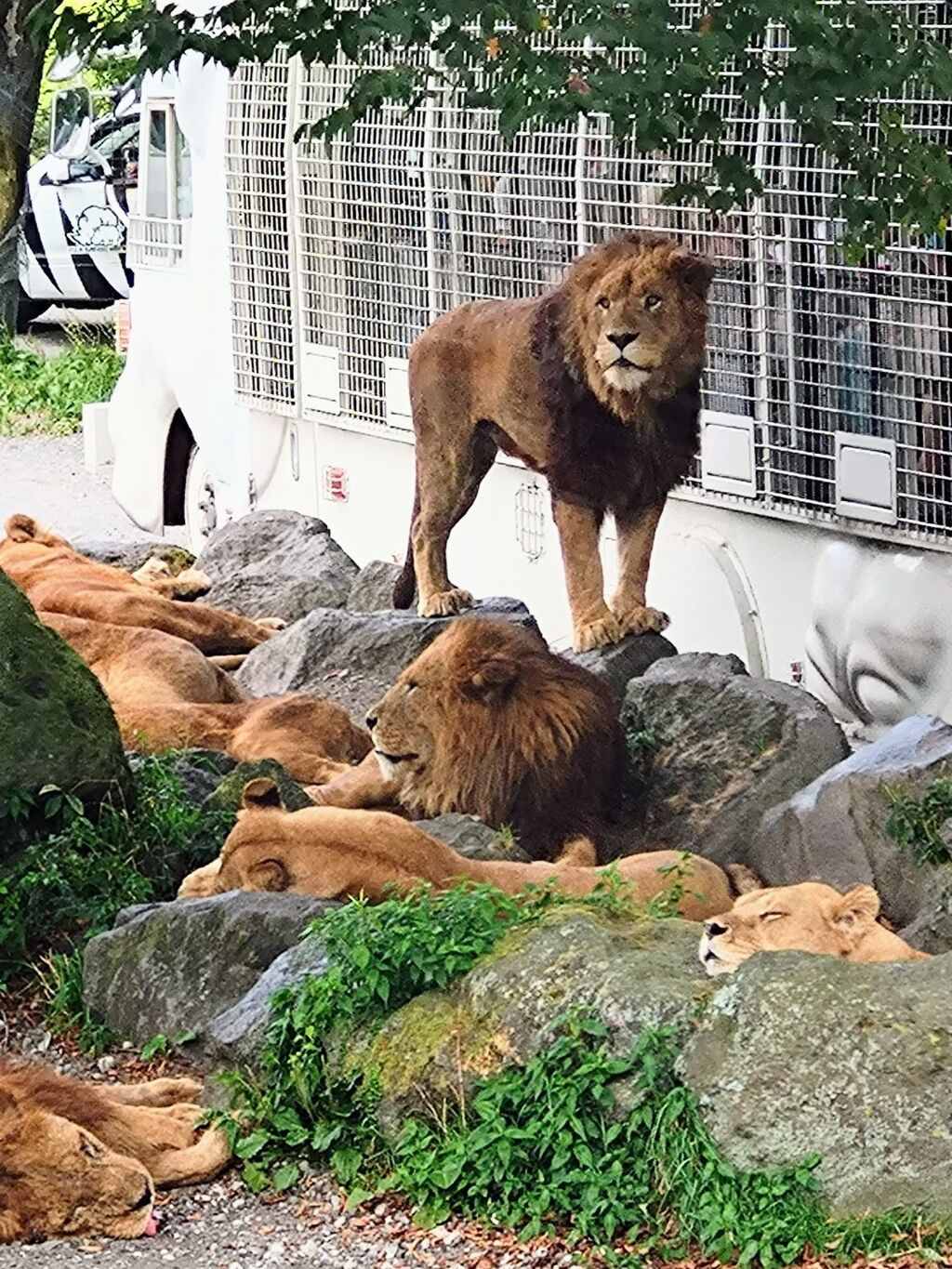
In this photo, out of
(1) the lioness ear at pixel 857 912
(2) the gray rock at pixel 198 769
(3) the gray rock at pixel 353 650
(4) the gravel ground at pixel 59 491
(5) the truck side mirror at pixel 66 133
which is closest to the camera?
(1) the lioness ear at pixel 857 912

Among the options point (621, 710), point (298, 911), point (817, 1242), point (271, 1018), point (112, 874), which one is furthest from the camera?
point (621, 710)

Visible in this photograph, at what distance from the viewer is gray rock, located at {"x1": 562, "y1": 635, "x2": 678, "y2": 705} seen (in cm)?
828

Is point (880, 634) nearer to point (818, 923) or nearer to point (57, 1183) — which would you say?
point (818, 923)

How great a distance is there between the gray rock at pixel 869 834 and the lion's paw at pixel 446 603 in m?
2.50

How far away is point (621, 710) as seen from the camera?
7938 millimetres

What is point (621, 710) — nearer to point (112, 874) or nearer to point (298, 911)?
point (112, 874)

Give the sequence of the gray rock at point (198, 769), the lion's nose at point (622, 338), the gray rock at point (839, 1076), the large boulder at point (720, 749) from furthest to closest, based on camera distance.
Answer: the lion's nose at point (622, 338)
the large boulder at point (720, 749)
the gray rock at point (198, 769)
the gray rock at point (839, 1076)

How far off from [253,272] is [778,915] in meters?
8.82

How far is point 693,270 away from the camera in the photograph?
25.3 ft

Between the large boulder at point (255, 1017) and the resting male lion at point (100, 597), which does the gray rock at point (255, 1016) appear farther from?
the resting male lion at point (100, 597)

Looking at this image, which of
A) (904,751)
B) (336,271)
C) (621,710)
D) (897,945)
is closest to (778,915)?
(897,945)

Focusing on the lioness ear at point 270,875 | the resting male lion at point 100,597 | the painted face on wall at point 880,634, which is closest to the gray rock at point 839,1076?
the lioness ear at point 270,875

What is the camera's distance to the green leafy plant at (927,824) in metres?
6.45

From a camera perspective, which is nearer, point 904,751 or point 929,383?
point 904,751
